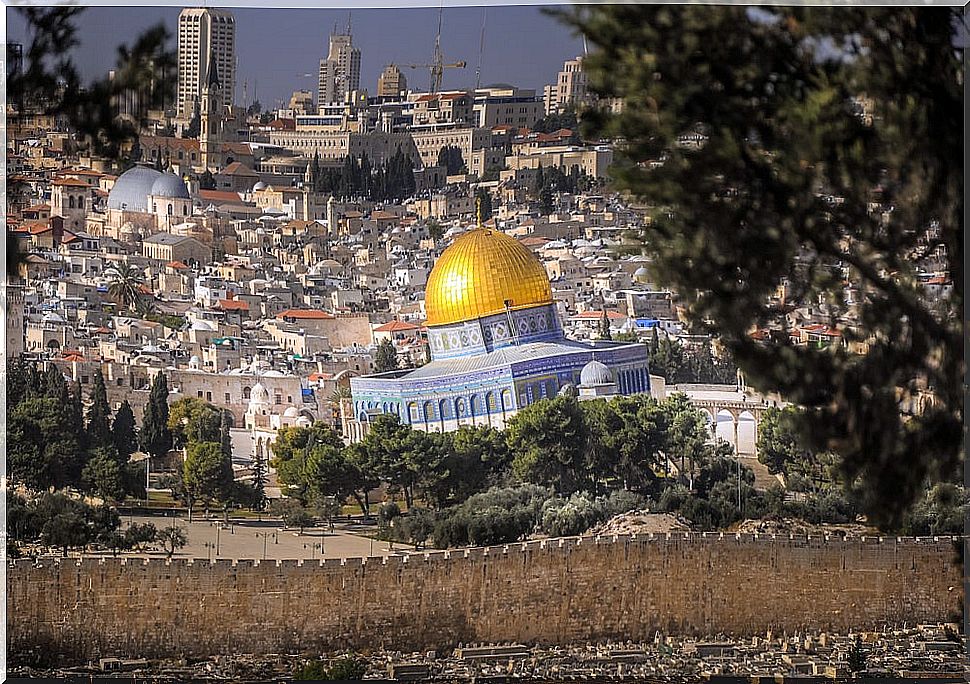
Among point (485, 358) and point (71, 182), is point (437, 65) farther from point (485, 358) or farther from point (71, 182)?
point (71, 182)

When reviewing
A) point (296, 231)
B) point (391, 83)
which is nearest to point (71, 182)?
point (296, 231)

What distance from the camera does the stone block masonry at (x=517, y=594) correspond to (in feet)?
22.9

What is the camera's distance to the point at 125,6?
21.8 ft

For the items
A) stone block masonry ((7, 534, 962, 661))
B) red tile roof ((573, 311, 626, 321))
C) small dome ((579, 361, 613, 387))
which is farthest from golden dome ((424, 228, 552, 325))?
stone block masonry ((7, 534, 962, 661))

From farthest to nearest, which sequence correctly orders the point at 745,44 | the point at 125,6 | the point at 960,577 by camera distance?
the point at 960,577, the point at 125,6, the point at 745,44

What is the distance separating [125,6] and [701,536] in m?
4.48

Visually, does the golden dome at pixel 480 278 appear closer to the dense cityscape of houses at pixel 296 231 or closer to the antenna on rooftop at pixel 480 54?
the dense cityscape of houses at pixel 296 231

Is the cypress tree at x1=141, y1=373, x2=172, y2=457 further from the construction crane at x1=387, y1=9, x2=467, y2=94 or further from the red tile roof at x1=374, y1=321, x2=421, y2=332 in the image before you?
the construction crane at x1=387, y1=9, x2=467, y2=94

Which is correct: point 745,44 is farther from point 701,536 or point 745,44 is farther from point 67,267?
point 67,267

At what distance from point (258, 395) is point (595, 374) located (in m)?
2.07

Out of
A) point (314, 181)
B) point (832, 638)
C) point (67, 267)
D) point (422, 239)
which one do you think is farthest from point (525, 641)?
point (67, 267)

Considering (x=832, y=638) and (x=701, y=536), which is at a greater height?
(x=701, y=536)

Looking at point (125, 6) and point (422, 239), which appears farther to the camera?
point (422, 239)

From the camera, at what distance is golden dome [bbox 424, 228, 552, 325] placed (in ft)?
24.8
